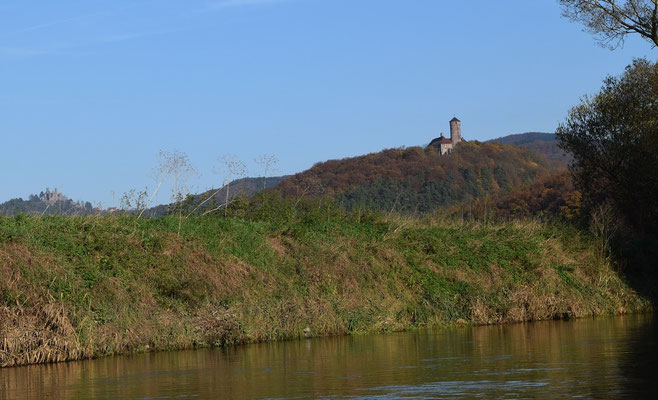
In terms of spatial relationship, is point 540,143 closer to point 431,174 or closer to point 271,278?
point 431,174

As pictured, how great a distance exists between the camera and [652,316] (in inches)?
1233

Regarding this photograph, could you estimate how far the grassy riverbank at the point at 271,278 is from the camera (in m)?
22.9

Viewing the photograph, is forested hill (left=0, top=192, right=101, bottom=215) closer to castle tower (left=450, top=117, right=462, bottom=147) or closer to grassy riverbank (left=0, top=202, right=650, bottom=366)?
grassy riverbank (left=0, top=202, right=650, bottom=366)

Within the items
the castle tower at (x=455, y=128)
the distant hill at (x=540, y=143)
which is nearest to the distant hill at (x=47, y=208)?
the distant hill at (x=540, y=143)

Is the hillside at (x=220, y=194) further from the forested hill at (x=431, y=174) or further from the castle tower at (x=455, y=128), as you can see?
the castle tower at (x=455, y=128)

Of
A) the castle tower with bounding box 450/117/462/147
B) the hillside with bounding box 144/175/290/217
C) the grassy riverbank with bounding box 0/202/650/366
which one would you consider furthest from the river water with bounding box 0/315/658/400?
the castle tower with bounding box 450/117/462/147

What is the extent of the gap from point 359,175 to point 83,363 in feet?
275

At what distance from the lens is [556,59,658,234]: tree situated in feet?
140

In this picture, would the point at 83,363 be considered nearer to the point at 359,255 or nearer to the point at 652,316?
the point at 359,255

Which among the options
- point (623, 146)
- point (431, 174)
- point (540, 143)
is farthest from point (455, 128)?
point (623, 146)

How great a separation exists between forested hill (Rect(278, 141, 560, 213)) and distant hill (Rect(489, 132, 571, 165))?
17.2m

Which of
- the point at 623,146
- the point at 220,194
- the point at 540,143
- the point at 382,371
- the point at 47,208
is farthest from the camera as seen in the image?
the point at 540,143

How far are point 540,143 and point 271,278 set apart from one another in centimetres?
14669

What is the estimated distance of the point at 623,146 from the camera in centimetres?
4391
